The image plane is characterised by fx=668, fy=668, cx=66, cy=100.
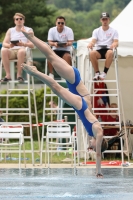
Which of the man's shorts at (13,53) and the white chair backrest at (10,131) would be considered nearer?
the white chair backrest at (10,131)

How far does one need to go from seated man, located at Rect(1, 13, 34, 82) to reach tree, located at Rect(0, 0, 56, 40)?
22801mm

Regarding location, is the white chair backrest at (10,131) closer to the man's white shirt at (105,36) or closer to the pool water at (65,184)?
the pool water at (65,184)

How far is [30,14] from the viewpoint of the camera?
3938cm

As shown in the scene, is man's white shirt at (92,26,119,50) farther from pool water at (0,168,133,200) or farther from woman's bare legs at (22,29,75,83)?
woman's bare legs at (22,29,75,83)

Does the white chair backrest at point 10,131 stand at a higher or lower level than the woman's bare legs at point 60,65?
lower

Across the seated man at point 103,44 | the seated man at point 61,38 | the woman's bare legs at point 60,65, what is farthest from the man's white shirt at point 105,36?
the woman's bare legs at point 60,65

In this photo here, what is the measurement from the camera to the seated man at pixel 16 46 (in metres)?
15.0

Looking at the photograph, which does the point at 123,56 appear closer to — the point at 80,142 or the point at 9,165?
the point at 80,142

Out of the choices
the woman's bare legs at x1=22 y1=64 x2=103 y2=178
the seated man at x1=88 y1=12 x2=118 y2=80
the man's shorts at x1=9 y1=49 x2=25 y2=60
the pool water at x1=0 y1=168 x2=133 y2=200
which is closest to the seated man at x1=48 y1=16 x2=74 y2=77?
the seated man at x1=88 y1=12 x2=118 y2=80

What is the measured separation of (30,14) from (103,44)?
80.2 feet

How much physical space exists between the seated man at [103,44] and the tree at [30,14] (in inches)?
897

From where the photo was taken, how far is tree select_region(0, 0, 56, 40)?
125 feet

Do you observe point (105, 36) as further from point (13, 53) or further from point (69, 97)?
point (69, 97)

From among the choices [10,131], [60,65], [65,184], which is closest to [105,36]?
[10,131]
